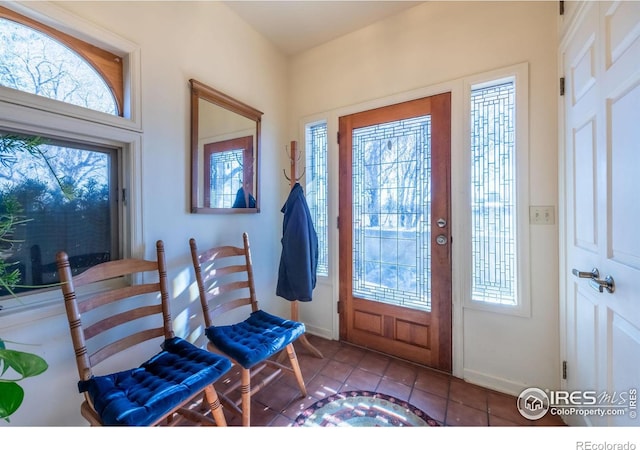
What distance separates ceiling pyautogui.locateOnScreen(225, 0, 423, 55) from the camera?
6.27ft

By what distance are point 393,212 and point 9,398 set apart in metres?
2.06

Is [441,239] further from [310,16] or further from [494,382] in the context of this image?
[310,16]

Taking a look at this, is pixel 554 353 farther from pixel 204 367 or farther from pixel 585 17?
pixel 204 367

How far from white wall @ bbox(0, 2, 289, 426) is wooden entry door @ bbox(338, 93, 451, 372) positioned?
782 millimetres

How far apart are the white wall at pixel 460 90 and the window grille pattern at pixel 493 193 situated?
0.31 ft

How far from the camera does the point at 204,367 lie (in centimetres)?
116

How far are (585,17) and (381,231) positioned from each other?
1.57 m

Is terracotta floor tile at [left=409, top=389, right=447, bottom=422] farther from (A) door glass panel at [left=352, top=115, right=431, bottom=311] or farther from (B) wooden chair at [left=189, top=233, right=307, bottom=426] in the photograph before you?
(B) wooden chair at [left=189, top=233, right=307, bottom=426]

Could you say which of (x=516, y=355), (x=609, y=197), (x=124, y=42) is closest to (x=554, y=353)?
(x=516, y=355)

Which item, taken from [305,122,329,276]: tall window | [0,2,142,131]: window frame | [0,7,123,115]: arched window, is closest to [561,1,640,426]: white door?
[305,122,329,276]: tall window

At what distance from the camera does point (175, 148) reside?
5.29 ft

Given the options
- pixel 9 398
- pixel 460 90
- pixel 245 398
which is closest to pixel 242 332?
pixel 245 398

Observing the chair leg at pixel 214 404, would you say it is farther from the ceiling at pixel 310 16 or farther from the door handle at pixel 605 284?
the ceiling at pixel 310 16
